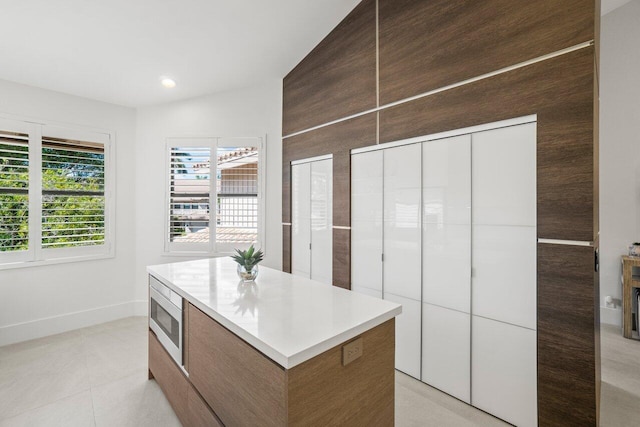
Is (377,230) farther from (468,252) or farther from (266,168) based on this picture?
(266,168)

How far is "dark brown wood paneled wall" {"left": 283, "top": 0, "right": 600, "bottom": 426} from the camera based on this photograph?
168cm

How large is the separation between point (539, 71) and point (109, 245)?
15.1 ft

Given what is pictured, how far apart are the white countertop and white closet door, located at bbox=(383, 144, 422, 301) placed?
1021 millimetres

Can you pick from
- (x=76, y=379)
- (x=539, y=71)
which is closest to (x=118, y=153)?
(x=76, y=379)

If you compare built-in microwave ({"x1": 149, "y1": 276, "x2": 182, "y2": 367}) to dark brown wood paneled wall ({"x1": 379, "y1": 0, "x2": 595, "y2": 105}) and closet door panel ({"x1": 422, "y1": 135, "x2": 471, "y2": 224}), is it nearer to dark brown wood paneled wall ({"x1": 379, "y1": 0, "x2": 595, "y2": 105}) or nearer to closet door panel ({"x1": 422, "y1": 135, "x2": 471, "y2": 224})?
closet door panel ({"x1": 422, "y1": 135, "x2": 471, "y2": 224})

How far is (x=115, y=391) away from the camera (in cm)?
233

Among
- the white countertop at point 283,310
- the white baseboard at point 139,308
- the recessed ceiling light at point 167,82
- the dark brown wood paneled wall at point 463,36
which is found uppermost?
the recessed ceiling light at point 167,82

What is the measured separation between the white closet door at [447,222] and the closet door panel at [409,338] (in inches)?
6.5

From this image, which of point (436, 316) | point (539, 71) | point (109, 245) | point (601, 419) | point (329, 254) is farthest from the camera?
point (109, 245)

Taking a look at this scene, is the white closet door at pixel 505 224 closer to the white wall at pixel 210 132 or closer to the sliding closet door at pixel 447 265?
the sliding closet door at pixel 447 265

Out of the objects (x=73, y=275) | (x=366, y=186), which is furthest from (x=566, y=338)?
(x=73, y=275)

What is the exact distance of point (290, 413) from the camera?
1015mm

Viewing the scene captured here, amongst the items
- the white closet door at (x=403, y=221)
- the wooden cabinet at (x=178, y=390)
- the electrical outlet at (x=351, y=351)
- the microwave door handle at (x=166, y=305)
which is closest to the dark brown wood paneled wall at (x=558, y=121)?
the white closet door at (x=403, y=221)

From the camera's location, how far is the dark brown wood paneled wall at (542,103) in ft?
5.51
